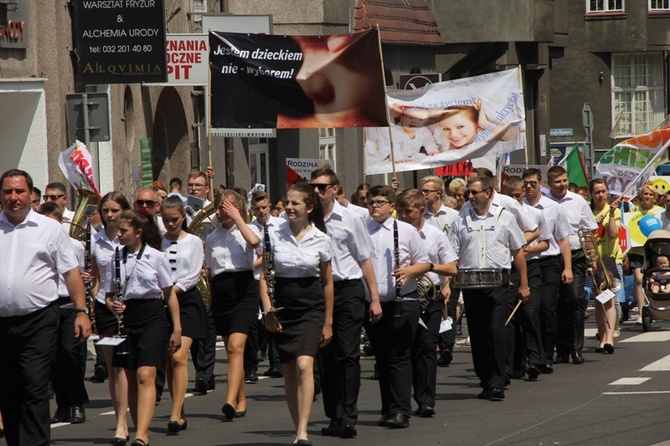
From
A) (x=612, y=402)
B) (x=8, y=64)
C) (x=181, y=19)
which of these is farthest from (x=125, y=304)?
(x=181, y=19)

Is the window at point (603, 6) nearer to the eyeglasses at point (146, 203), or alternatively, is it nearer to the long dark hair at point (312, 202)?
the eyeglasses at point (146, 203)

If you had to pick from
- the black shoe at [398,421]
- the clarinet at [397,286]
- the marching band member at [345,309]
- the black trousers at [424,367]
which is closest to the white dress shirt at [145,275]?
the marching band member at [345,309]

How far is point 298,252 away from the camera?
10.8 metres

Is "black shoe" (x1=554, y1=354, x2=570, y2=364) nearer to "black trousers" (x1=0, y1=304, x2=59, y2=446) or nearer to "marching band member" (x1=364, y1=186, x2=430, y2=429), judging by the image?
"marching band member" (x1=364, y1=186, x2=430, y2=429)

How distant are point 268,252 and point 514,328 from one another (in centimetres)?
510

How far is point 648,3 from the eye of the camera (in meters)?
60.4

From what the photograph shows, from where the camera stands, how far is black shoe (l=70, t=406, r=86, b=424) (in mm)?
12766

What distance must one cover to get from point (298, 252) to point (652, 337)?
900cm

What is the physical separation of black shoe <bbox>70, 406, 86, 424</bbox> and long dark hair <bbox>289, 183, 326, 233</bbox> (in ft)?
9.80

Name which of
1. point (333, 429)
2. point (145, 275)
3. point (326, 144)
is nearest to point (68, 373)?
point (145, 275)

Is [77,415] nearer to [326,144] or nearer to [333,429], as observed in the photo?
[333,429]

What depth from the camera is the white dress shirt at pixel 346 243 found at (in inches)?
446

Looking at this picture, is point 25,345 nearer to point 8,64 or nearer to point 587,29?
point 8,64

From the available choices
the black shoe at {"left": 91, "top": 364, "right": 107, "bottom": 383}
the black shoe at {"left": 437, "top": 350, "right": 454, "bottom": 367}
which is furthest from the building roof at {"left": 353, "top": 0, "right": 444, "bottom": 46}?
the black shoe at {"left": 91, "top": 364, "right": 107, "bottom": 383}
